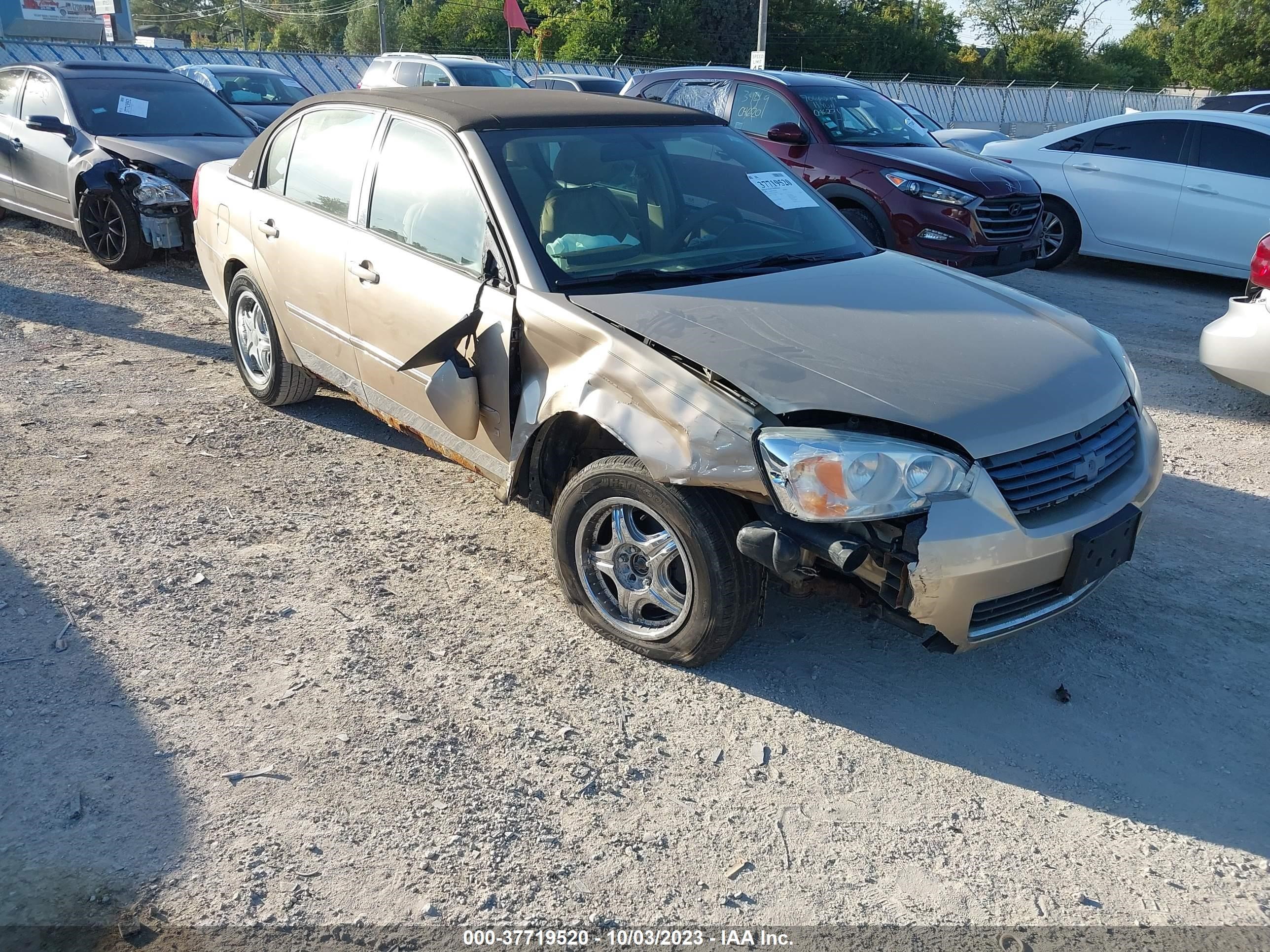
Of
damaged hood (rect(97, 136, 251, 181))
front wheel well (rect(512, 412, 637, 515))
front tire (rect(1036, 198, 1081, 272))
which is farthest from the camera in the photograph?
front tire (rect(1036, 198, 1081, 272))

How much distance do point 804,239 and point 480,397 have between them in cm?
157

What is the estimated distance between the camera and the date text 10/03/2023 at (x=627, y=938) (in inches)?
95.3

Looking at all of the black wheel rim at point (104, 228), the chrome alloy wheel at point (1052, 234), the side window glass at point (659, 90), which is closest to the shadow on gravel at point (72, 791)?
the black wheel rim at point (104, 228)

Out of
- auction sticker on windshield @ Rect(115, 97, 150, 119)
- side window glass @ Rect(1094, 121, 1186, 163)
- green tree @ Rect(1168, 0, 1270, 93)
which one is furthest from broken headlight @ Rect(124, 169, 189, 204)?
green tree @ Rect(1168, 0, 1270, 93)

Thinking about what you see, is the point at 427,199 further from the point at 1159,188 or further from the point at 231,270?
the point at 1159,188

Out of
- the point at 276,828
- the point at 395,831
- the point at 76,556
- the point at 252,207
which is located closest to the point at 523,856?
the point at 395,831

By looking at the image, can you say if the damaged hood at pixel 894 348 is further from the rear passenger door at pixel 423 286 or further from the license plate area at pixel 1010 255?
the license plate area at pixel 1010 255

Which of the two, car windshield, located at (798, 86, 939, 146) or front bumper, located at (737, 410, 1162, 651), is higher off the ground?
car windshield, located at (798, 86, 939, 146)

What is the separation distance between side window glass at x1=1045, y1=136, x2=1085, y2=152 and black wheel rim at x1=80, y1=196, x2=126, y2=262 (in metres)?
8.88

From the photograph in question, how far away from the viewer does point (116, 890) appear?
253 cm

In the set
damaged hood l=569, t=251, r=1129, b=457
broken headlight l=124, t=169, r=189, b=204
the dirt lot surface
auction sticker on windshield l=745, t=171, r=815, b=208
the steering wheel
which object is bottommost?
the dirt lot surface

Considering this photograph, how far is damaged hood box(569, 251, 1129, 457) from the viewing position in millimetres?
3029

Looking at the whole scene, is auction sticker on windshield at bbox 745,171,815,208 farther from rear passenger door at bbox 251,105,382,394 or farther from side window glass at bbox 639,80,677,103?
side window glass at bbox 639,80,677,103

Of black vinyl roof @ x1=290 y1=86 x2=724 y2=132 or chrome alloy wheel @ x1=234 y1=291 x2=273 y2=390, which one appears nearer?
black vinyl roof @ x1=290 y1=86 x2=724 y2=132
